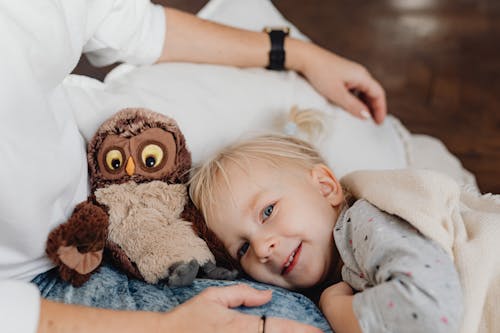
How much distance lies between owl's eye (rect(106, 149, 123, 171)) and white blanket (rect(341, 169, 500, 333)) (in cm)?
37

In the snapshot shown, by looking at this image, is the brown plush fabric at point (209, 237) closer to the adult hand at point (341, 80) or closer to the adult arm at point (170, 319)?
the adult arm at point (170, 319)

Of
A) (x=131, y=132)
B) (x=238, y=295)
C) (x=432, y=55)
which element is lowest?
(x=432, y=55)

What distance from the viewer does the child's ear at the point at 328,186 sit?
3.26 ft

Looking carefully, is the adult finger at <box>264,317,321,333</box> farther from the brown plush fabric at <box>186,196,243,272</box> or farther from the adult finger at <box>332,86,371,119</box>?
the adult finger at <box>332,86,371,119</box>

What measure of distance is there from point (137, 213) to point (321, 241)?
27 cm

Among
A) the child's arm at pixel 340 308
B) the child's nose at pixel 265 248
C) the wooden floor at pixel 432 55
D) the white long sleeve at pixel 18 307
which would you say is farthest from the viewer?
the wooden floor at pixel 432 55

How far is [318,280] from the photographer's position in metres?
0.94

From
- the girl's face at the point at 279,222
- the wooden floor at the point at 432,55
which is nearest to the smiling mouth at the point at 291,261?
the girl's face at the point at 279,222

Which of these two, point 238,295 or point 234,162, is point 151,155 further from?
point 238,295

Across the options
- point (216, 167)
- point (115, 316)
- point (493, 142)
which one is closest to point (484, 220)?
point (216, 167)

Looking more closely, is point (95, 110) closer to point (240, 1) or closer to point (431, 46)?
point (240, 1)

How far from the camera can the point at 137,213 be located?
902 millimetres

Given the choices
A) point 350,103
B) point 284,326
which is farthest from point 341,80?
point 284,326

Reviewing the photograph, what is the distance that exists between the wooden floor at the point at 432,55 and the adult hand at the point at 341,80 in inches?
19.1
